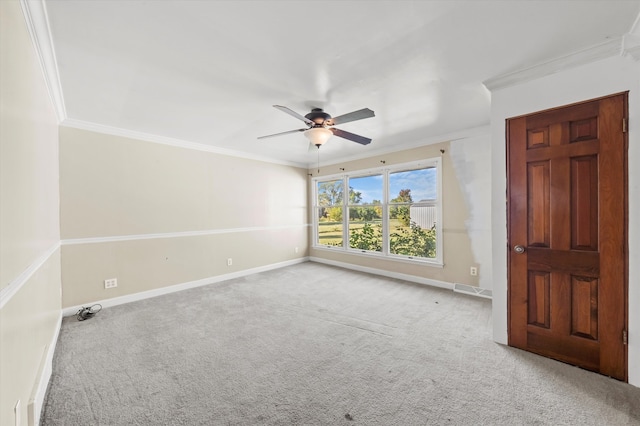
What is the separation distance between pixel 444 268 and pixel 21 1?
5.19 metres

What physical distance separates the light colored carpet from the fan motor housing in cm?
237

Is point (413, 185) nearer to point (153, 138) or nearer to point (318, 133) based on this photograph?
point (318, 133)

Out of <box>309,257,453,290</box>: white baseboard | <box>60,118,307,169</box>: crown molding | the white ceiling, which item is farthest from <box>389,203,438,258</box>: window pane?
<box>60,118,307,169</box>: crown molding

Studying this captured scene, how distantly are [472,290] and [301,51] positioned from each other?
4021 mm

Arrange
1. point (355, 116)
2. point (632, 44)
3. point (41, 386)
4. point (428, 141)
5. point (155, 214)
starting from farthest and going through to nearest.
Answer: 1. point (428, 141)
2. point (155, 214)
3. point (355, 116)
4. point (632, 44)
5. point (41, 386)

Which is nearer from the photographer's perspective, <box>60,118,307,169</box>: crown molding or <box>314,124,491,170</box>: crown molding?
<box>60,118,307,169</box>: crown molding

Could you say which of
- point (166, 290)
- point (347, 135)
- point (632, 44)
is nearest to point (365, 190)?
point (347, 135)

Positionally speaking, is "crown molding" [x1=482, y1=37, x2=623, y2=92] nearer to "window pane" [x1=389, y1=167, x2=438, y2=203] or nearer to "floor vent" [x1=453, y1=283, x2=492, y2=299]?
"window pane" [x1=389, y1=167, x2=438, y2=203]

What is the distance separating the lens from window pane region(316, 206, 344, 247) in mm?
5930

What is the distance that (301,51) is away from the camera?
191 cm

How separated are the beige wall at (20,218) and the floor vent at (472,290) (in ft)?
15.2

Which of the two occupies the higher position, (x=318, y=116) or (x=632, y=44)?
(x=632, y=44)

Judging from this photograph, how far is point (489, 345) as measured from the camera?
7.82 feet

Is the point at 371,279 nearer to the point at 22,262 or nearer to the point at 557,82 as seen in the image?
the point at 557,82
